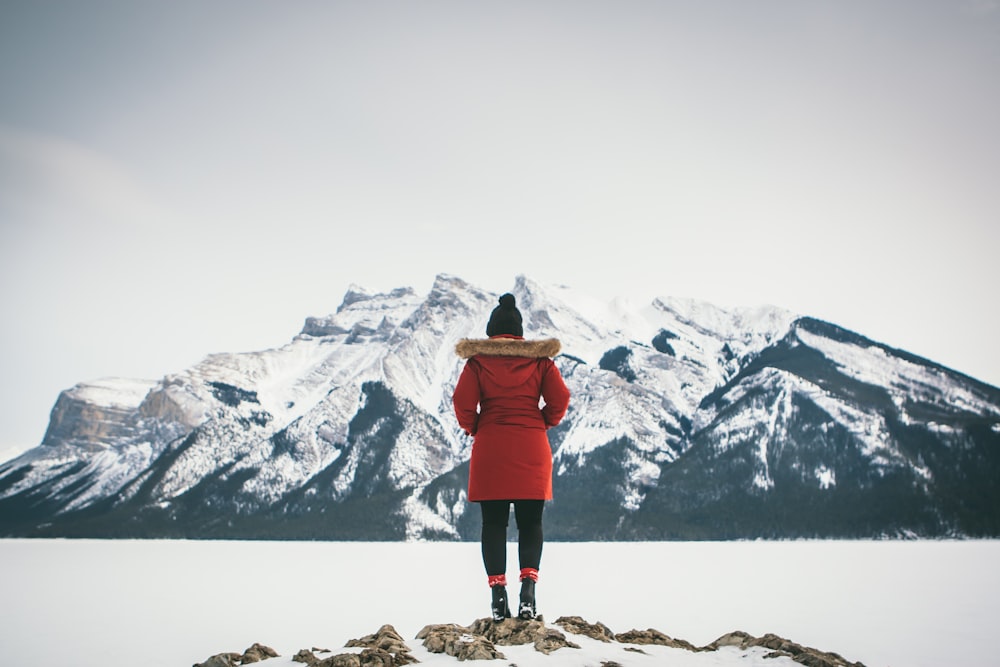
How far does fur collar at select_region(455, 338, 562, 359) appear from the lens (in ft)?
31.2

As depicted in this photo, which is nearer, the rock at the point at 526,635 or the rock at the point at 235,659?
the rock at the point at 526,635

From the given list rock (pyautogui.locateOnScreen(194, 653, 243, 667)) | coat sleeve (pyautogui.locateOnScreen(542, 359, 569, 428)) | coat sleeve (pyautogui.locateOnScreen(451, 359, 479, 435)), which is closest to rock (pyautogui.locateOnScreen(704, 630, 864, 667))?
coat sleeve (pyautogui.locateOnScreen(542, 359, 569, 428))

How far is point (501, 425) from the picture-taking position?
31.4 ft

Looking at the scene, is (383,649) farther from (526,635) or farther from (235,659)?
(235,659)

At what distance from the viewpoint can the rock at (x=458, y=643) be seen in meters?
8.12

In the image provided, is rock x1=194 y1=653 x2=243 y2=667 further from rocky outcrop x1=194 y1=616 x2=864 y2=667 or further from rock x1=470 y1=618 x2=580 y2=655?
rock x1=470 y1=618 x2=580 y2=655

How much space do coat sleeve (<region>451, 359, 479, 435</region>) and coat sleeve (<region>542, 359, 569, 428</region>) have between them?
2.78 feet

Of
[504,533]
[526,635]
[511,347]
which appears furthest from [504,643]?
[511,347]

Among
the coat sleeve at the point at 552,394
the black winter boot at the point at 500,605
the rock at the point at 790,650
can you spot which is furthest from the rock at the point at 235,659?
the rock at the point at 790,650

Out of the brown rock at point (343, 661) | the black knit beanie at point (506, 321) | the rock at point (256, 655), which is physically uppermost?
the black knit beanie at point (506, 321)

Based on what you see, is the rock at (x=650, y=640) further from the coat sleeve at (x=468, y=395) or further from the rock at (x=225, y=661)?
the rock at (x=225, y=661)

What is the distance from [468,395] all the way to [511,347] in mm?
779

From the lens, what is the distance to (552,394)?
971cm

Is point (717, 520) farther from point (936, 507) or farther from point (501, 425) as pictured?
point (501, 425)
